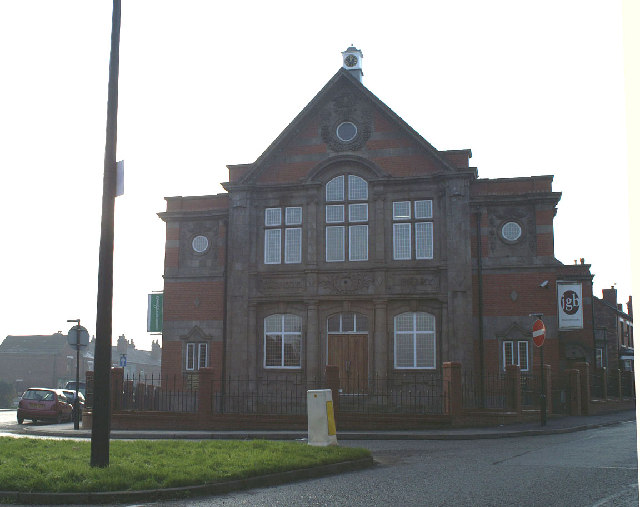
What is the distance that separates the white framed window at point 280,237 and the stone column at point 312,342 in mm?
1966

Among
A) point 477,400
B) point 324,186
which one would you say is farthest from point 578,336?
point 324,186

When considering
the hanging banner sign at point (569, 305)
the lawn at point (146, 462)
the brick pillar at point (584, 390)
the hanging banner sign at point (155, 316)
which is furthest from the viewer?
the hanging banner sign at point (155, 316)

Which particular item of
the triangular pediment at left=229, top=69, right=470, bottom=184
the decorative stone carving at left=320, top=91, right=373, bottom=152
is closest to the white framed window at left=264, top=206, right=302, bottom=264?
the triangular pediment at left=229, top=69, right=470, bottom=184

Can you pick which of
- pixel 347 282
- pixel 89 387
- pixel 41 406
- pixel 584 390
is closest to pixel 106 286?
pixel 89 387

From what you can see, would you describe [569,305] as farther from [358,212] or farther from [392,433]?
[392,433]

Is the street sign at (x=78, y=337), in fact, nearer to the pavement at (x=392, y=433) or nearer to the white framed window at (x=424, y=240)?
the pavement at (x=392, y=433)

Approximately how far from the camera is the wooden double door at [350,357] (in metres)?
26.6

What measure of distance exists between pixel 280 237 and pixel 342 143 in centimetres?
428

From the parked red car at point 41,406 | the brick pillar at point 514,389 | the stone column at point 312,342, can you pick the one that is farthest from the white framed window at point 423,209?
the parked red car at point 41,406

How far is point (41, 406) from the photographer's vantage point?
29.5 metres

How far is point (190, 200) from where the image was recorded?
98.1 ft

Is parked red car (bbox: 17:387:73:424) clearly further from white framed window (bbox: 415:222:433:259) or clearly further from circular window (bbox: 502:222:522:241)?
circular window (bbox: 502:222:522:241)

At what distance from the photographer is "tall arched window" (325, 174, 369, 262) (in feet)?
89.7

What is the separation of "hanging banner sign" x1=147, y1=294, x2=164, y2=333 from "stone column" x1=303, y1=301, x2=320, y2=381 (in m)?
6.45
